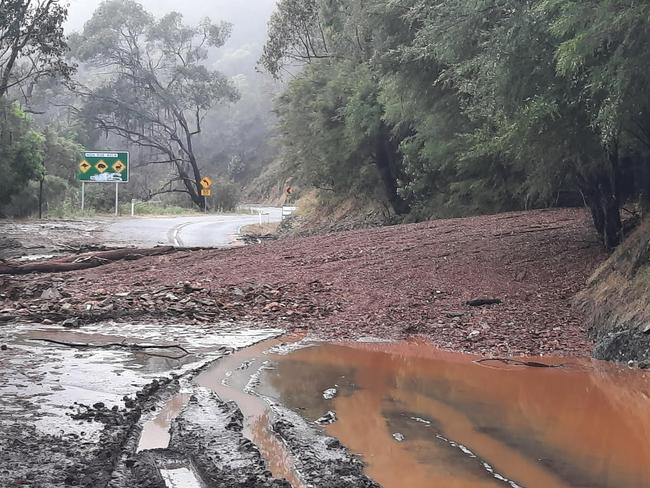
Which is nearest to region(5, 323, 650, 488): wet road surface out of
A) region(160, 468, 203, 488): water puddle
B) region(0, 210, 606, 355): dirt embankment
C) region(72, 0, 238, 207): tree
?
region(160, 468, 203, 488): water puddle

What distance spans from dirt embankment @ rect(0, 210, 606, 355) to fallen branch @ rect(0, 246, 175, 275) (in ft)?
2.43

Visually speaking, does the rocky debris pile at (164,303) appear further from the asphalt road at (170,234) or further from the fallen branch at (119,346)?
the asphalt road at (170,234)

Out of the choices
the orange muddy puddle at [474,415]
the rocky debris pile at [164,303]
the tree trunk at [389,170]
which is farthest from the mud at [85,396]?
the tree trunk at [389,170]

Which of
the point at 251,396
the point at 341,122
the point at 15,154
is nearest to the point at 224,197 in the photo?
the point at 15,154

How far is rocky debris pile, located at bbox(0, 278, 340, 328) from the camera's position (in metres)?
12.6

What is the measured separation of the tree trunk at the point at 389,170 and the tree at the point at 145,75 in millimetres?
30605

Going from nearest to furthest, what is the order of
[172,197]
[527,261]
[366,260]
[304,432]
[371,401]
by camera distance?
[304,432] < [371,401] < [527,261] < [366,260] < [172,197]

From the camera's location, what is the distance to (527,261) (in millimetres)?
15805

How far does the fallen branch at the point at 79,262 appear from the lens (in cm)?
1852

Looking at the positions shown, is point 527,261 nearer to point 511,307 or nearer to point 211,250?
point 511,307

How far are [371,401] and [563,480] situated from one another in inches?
104

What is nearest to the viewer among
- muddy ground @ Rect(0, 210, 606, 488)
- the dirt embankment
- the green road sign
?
muddy ground @ Rect(0, 210, 606, 488)

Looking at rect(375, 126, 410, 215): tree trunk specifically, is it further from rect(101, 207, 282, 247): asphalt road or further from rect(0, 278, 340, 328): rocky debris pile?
rect(0, 278, 340, 328): rocky debris pile

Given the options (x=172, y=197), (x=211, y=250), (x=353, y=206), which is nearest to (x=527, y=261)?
(x=211, y=250)
